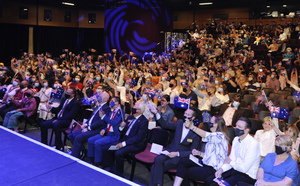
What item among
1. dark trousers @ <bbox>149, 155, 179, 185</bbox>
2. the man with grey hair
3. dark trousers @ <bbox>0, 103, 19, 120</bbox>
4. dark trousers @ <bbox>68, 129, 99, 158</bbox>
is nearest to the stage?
dark trousers @ <bbox>149, 155, 179, 185</bbox>

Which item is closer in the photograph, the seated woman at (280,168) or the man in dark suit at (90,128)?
the seated woman at (280,168)

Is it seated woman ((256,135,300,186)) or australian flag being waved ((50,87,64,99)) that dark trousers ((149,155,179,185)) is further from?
australian flag being waved ((50,87,64,99))

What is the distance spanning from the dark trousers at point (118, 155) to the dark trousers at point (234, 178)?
1.51 metres

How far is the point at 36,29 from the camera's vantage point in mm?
20234

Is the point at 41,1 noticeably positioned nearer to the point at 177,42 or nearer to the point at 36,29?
the point at 36,29

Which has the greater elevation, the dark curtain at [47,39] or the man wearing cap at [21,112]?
the dark curtain at [47,39]

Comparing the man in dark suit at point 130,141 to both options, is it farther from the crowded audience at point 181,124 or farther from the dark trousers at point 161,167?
the dark trousers at point 161,167

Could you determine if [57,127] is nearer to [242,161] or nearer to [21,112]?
[21,112]

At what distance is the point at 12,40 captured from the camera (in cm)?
1933

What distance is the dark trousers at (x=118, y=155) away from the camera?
15.9 ft

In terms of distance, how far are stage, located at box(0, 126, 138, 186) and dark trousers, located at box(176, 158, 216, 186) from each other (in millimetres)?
1421

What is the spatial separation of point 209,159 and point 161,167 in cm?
69

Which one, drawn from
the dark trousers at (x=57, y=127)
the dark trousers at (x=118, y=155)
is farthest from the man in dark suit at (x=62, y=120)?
the dark trousers at (x=118, y=155)

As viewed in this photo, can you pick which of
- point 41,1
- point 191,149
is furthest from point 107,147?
point 41,1
